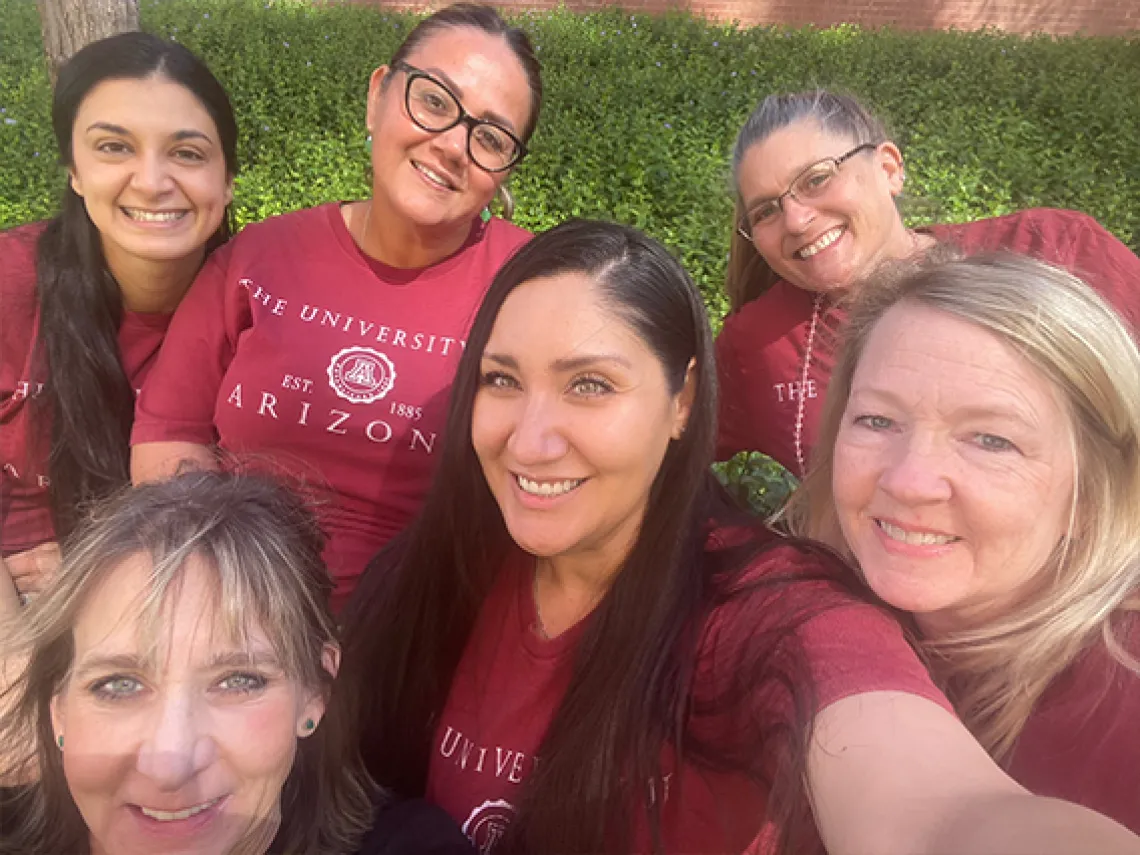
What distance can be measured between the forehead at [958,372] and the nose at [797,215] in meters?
1.11

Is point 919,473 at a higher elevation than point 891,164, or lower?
lower

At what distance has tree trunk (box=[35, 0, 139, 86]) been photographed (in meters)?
3.61

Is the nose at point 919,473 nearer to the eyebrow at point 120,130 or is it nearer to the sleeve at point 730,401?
the sleeve at point 730,401

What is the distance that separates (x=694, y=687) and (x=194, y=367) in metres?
1.70

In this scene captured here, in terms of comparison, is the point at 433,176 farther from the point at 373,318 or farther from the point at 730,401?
the point at 730,401

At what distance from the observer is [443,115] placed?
7.75 feet

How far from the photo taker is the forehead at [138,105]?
7.95ft

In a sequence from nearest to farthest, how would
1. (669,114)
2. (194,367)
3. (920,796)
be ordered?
(920,796) → (194,367) → (669,114)

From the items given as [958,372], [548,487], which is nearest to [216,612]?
[548,487]

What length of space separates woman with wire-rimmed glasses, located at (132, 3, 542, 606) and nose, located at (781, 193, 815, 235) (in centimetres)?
83

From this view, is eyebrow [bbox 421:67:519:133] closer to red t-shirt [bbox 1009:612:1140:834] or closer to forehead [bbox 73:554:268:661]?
forehead [bbox 73:554:268:661]

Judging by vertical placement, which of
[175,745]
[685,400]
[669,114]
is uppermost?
[669,114]

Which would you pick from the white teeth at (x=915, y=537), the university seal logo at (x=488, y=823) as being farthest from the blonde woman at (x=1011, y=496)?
the university seal logo at (x=488, y=823)

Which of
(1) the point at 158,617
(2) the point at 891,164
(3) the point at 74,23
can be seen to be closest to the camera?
(1) the point at 158,617
